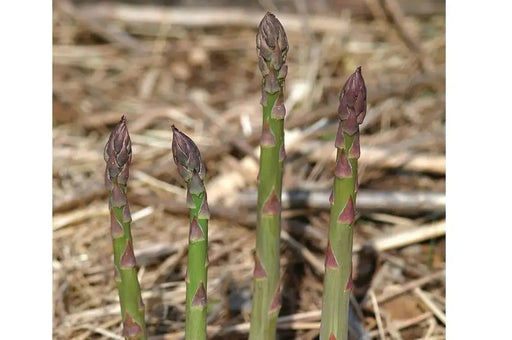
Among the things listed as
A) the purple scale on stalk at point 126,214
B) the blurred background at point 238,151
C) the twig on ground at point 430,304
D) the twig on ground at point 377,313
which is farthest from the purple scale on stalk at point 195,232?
the twig on ground at point 430,304

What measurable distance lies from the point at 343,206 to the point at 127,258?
1.16ft

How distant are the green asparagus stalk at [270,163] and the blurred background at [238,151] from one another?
17.0 inches

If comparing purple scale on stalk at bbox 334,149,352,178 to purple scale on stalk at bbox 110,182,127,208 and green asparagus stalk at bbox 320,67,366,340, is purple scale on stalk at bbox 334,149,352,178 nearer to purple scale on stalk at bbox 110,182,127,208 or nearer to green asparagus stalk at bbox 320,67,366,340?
green asparagus stalk at bbox 320,67,366,340

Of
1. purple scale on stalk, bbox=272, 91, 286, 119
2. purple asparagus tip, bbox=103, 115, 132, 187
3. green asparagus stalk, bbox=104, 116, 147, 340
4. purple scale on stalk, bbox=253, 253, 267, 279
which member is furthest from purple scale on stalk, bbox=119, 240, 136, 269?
purple scale on stalk, bbox=272, 91, 286, 119

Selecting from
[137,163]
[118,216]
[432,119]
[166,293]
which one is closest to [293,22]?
[432,119]

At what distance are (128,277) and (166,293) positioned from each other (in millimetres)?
650

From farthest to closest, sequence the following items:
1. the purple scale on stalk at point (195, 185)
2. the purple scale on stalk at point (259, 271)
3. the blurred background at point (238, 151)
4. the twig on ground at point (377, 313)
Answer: the blurred background at point (238, 151) < the twig on ground at point (377, 313) < the purple scale on stalk at point (259, 271) < the purple scale on stalk at point (195, 185)

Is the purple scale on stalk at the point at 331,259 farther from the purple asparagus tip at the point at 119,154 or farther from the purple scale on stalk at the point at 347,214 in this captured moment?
the purple asparagus tip at the point at 119,154

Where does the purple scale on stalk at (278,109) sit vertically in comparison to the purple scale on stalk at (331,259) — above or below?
above

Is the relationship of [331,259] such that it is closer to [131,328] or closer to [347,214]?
[347,214]

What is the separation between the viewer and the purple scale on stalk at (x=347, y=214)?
1.33 m

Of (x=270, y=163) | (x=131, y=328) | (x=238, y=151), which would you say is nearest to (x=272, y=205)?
(x=270, y=163)

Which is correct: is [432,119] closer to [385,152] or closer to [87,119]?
[385,152]

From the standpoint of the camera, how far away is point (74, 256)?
2.15m
